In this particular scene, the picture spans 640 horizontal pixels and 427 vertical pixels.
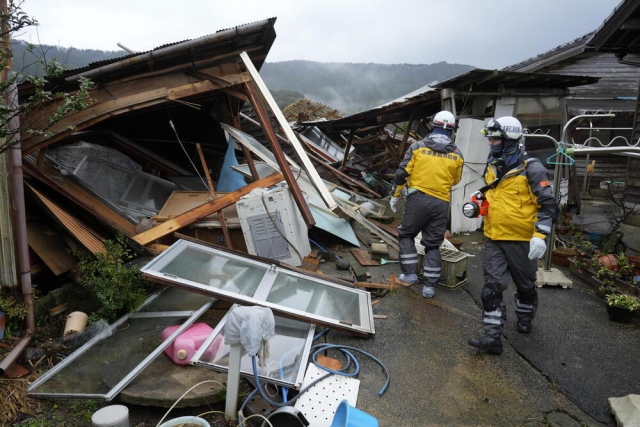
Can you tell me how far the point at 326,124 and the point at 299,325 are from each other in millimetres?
9637

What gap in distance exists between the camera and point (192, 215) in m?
5.15

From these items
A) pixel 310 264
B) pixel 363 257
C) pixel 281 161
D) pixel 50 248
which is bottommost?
pixel 363 257

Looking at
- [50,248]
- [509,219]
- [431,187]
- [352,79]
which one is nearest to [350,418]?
[509,219]

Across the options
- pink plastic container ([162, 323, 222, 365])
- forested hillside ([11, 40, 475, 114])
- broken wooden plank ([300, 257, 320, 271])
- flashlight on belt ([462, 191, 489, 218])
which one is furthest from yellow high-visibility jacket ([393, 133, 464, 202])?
forested hillside ([11, 40, 475, 114])

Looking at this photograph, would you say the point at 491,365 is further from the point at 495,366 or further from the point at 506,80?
the point at 506,80

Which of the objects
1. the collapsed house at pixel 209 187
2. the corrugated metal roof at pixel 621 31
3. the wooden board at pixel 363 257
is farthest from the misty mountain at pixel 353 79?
the wooden board at pixel 363 257

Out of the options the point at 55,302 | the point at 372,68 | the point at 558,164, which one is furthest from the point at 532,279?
the point at 372,68

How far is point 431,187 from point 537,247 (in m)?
1.63

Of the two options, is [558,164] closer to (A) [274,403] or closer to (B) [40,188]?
(A) [274,403]

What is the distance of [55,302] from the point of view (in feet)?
13.4

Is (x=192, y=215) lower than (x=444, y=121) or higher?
lower

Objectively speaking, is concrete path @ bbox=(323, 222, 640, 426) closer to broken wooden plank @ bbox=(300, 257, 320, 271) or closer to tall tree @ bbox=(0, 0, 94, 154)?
broken wooden plank @ bbox=(300, 257, 320, 271)

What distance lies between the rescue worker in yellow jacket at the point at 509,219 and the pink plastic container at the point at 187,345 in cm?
236

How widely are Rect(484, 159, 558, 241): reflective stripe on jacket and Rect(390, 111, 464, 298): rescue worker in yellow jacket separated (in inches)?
43.8
